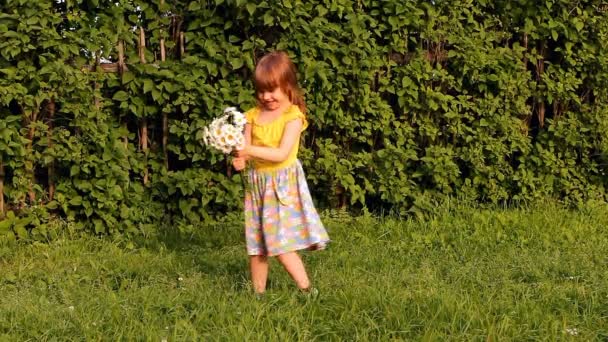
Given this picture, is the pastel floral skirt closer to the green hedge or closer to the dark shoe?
the dark shoe

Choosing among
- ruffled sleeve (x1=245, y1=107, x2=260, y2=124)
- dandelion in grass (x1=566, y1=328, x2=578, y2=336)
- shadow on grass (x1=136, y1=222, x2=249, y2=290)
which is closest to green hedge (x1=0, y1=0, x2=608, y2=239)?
shadow on grass (x1=136, y1=222, x2=249, y2=290)

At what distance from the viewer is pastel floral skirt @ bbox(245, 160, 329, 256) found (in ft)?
Result: 12.0

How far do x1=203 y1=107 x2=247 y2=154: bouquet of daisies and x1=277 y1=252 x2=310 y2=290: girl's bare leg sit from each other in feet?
2.06

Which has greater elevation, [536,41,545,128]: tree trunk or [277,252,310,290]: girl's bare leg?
[536,41,545,128]: tree trunk

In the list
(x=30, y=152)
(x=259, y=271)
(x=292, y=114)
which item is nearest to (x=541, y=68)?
(x=292, y=114)

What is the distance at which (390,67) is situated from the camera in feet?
18.2

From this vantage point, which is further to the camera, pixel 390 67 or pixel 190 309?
pixel 390 67

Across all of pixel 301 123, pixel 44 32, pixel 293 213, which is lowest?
pixel 293 213

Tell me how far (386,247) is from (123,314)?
6.49ft

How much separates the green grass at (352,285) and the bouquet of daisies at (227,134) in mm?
741

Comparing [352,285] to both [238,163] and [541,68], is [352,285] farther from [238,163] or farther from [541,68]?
[541,68]

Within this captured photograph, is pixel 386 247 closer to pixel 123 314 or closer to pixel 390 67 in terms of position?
pixel 390 67

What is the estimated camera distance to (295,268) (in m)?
3.70

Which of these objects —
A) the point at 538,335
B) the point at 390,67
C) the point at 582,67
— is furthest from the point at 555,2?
the point at 538,335
